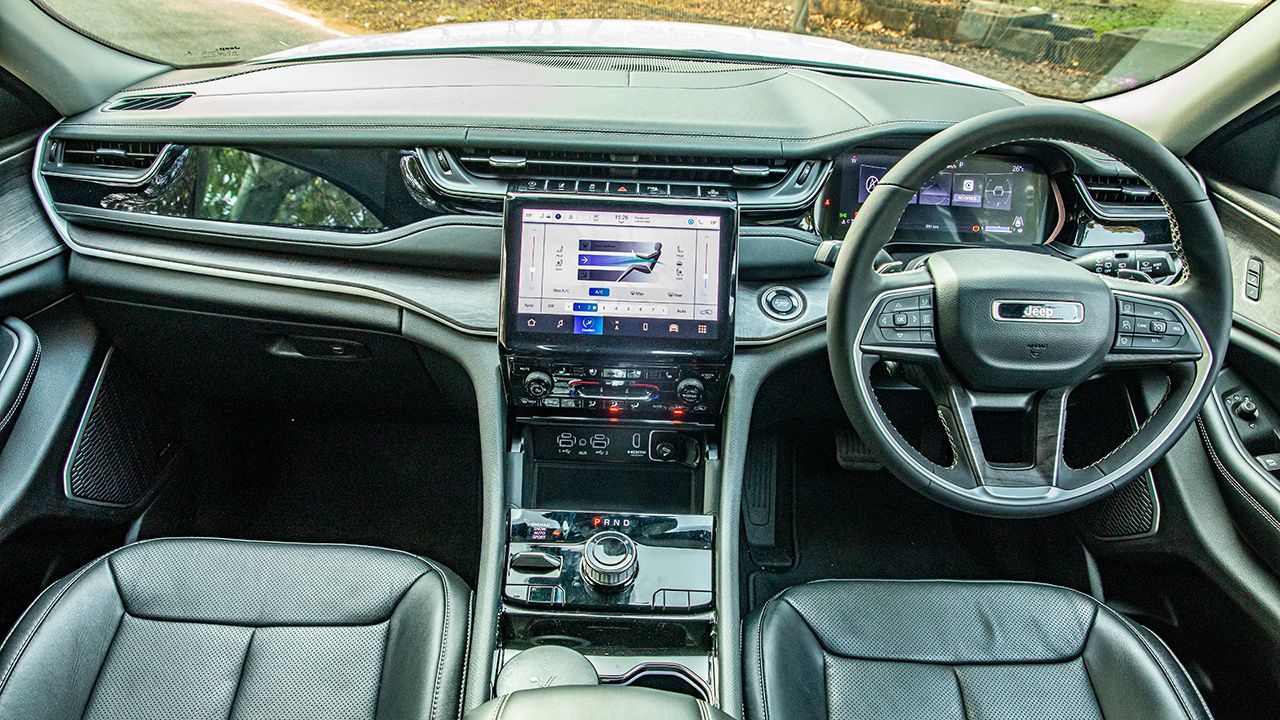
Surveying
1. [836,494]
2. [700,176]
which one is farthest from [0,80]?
[836,494]

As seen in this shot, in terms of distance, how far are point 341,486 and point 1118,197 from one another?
7.32 feet

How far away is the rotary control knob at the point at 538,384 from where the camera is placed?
5.42 ft

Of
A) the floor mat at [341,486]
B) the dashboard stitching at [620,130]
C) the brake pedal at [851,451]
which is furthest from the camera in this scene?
the floor mat at [341,486]


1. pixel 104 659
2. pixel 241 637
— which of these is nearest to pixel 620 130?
pixel 241 637

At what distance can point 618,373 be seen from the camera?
166 centimetres

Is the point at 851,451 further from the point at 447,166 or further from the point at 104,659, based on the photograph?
the point at 104,659

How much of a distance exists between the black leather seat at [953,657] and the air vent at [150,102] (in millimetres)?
1755

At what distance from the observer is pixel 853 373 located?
134cm

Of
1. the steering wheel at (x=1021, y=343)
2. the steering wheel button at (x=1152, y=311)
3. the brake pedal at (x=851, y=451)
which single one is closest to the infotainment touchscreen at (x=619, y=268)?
the steering wheel at (x=1021, y=343)

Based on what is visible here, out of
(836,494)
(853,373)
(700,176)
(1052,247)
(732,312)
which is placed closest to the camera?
(853,373)

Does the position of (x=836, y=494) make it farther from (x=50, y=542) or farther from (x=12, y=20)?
(x=12, y=20)

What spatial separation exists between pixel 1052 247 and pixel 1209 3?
0.64m

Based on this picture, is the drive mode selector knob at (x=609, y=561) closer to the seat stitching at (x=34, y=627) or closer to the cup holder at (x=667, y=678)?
the cup holder at (x=667, y=678)

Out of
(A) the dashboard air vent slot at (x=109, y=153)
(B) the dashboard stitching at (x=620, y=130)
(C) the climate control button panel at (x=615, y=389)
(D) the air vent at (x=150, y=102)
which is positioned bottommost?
(C) the climate control button panel at (x=615, y=389)
